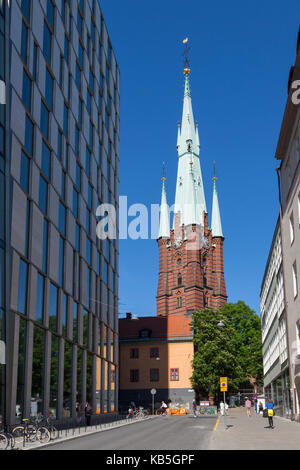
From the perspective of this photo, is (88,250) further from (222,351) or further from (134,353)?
(134,353)

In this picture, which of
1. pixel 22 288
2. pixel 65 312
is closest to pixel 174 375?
pixel 65 312

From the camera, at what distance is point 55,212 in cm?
3341

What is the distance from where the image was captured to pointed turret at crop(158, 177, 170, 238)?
129 metres

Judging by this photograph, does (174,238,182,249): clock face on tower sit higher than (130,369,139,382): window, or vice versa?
(174,238,182,249): clock face on tower

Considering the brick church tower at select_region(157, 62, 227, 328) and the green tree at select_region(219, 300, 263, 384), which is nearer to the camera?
the green tree at select_region(219, 300, 263, 384)

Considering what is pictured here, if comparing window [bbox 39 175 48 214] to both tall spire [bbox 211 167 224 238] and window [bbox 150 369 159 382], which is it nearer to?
window [bbox 150 369 159 382]

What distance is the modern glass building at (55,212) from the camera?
1018 inches

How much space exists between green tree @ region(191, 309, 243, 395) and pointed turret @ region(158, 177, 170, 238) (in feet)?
181

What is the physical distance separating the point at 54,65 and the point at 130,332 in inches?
2145

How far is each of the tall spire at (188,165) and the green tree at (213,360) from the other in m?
53.4

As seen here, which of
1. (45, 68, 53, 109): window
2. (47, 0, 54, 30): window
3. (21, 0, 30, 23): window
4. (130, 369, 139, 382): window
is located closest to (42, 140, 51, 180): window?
(45, 68, 53, 109): window

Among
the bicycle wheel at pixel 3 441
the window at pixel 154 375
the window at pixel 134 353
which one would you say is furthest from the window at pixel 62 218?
the window at pixel 134 353

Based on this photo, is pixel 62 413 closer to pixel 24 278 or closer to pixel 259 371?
pixel 24 278
